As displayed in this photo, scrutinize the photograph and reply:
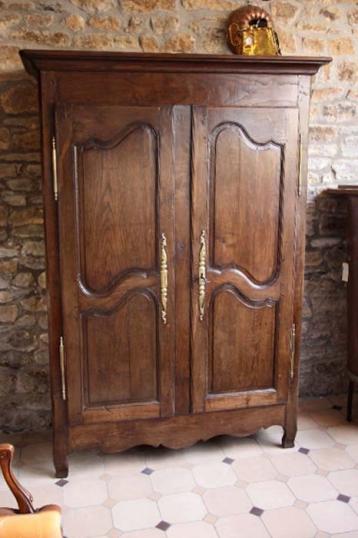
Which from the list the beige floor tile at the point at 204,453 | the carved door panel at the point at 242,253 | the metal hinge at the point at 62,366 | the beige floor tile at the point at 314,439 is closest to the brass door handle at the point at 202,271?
the carved door panel at the point at 242,253

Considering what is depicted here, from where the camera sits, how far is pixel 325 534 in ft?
7.30

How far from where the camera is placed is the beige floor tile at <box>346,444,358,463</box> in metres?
2.80

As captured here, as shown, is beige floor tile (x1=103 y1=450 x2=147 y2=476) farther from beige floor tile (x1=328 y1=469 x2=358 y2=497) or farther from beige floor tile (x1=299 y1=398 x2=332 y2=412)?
beige floor tile (x1=299 y1=398 x2=332 y2=412)

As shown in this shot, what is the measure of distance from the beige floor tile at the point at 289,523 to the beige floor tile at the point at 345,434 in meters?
0.72

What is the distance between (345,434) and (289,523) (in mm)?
908

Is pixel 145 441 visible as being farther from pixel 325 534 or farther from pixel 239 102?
pixel 239 102

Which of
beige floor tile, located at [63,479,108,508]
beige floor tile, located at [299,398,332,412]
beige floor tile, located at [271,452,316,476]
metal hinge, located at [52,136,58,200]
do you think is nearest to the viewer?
metal hinge, located at [52,136,58,200]

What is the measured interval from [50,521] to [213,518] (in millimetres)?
1065

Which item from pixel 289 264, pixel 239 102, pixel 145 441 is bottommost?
pixel 145 441

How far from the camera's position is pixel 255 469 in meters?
2.70

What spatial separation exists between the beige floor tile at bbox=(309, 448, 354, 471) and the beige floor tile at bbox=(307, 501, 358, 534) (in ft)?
0.98

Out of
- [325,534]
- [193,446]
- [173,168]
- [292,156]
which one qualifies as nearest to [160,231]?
[173,168]

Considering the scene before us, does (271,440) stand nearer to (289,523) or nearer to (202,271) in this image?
(289,523)

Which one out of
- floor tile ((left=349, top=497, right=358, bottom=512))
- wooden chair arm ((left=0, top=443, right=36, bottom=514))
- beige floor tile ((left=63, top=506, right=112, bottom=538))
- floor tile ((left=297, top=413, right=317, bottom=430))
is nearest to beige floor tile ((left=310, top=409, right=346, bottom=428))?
floor tile ((left=297, top=413, right=317, bottom=430))
